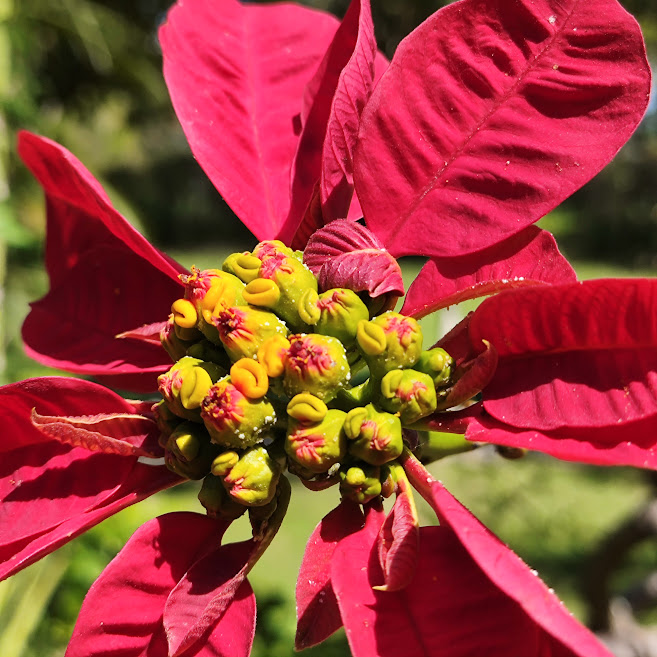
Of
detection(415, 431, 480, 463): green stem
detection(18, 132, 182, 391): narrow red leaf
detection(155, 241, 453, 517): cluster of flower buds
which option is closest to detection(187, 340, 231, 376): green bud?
detection(155, 241, 453, 517): cluster of flower buds

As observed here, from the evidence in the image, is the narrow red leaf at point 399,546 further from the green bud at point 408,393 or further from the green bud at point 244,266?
the green bud at point 244,266

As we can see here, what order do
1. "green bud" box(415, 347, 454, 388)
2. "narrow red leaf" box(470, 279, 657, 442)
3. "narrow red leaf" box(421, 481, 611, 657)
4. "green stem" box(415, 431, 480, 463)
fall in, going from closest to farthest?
1. "narrow red leaf" box(421, 481, 611, 657)
2. "narrow red leaf" box(470, 279, 657, 442)
3. "green bud" box(415, 347, 454, 388)
4. "green stem" box(415, 431, 480, 463)

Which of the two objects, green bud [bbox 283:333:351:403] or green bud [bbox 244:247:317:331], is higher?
green bud [bbox 244:247:317:331]

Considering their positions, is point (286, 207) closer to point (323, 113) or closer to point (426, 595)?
point (323, 113)

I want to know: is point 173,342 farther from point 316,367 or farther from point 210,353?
point 316,367

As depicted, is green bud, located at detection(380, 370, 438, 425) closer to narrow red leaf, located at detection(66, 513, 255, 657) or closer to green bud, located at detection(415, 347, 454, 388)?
green bud, located at detection(415, 347, 454, 388)

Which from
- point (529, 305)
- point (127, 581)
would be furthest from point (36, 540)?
point (529, 305)
